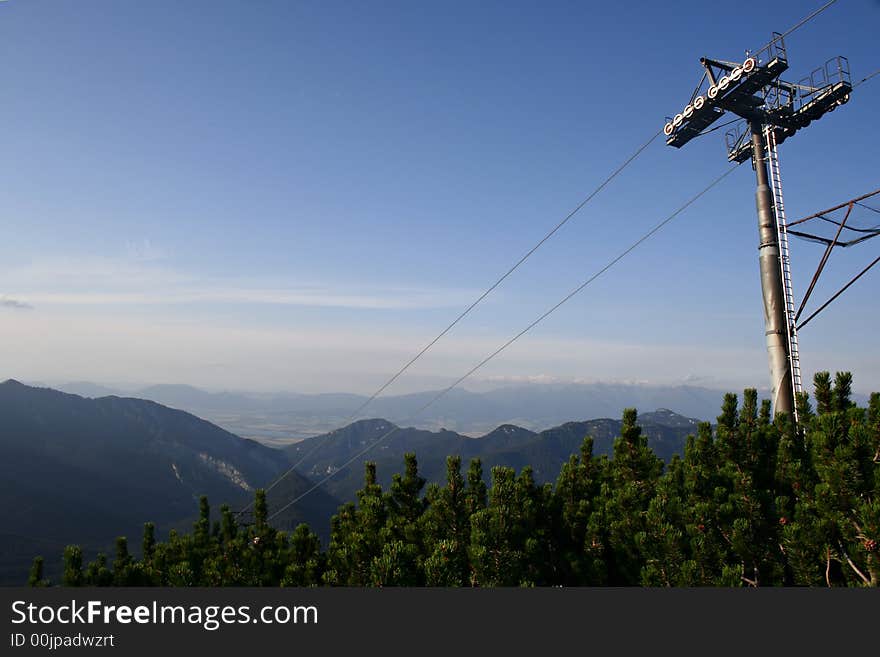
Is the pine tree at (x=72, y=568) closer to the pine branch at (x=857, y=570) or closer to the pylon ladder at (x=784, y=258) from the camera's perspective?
the pine branch at (x=857, y=570)

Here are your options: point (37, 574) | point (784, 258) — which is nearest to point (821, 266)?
point (784, 258)

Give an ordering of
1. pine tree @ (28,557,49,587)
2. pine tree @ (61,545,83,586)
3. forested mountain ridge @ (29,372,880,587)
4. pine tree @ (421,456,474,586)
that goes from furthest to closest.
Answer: pine tree @ (28,557,49,587) < pine tree @ (61,545,83,586) < pine tree @ (421,456,474,586) < forested mountain ridge @ (29,372,880,587)

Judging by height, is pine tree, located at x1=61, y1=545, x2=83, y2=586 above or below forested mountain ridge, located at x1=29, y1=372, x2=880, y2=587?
below

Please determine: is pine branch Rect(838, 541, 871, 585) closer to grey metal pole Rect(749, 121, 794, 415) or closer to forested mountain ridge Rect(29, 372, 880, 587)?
forested mountain ridge Rect(29, 372, 880, 587)

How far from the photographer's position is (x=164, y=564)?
11984 mm

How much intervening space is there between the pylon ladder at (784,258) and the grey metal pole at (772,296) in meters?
0.13

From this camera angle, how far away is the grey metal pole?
18.5 m

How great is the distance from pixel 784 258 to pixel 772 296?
1.62m

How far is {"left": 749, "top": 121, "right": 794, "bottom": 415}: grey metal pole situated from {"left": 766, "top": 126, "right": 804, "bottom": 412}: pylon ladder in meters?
0.13

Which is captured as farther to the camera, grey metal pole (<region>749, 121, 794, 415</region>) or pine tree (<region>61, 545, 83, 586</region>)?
grey metal pole (<region>749, 121, 794, 415</region>)

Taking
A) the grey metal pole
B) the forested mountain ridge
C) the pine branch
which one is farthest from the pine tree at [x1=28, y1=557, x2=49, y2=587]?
the grey metal pole

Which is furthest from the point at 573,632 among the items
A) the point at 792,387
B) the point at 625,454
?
the point at 792,387

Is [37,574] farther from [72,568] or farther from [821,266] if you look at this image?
[821,266]

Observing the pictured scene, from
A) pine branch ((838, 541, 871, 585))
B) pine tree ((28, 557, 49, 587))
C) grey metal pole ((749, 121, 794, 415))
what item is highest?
grey metal pole ((749, 121, 794, 415))
